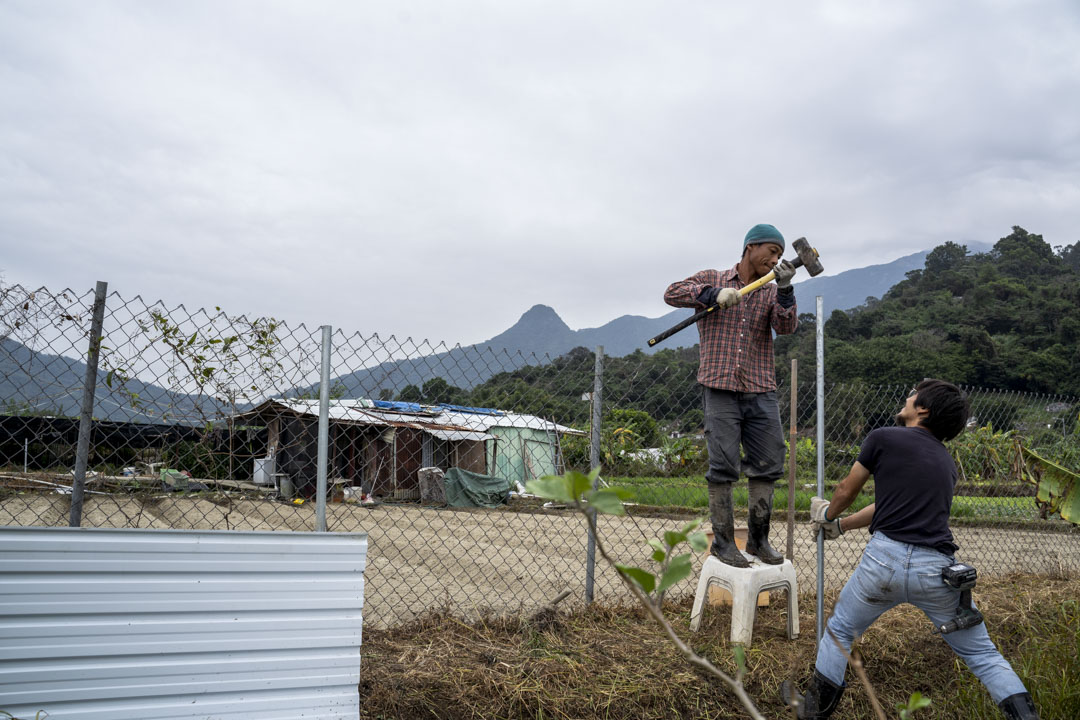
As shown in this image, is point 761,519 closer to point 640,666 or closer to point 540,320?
point 640,666

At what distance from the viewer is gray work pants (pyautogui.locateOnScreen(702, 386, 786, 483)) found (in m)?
3.51

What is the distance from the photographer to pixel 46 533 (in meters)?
2.43

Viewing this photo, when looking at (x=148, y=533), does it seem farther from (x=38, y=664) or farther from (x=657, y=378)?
(x=657, y=378)

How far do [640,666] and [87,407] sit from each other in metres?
2.73

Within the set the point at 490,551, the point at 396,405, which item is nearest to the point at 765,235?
the point at 396,405

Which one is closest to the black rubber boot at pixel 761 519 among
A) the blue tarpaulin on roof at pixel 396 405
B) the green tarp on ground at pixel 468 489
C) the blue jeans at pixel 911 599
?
the blue jeans at pixel 911 599

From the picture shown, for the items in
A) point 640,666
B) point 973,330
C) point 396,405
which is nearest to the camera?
point 640,666

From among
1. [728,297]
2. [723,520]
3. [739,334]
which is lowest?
[723,520]

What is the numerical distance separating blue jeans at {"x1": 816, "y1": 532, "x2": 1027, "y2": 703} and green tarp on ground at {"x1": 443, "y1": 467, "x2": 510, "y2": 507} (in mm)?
13385

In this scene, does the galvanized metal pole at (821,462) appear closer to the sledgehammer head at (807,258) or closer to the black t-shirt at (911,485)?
the sledgehammer head at (807,258)

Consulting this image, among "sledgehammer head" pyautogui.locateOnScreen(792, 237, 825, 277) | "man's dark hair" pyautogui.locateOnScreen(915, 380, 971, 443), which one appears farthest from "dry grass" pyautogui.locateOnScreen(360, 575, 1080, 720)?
"sledgehammer head" pyautogui.locateOnScreen(792, 237, 825, 277)

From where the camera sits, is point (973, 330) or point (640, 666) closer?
point (640, 666)

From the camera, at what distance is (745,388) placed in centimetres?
355

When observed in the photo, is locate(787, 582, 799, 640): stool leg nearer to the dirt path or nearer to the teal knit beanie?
the dirt path
